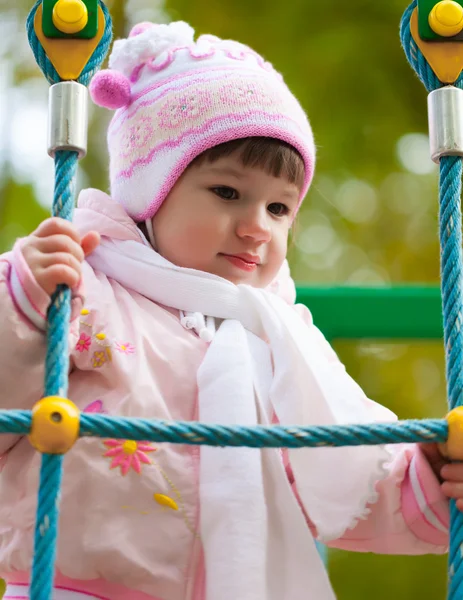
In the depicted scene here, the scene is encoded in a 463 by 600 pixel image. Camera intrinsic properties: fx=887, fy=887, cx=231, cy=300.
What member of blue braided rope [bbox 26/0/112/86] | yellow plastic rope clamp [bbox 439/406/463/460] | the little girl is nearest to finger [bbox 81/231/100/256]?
the little girl

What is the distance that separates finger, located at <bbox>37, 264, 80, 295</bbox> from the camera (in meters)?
0.79

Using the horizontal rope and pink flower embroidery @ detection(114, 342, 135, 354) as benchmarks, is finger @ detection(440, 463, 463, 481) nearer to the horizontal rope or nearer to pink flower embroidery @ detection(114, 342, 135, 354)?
the horizontal rope

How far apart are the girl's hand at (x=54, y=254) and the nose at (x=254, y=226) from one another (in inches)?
12.0

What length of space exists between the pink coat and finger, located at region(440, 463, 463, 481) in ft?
0.17

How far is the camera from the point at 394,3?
10.5ft

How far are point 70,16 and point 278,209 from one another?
413mm

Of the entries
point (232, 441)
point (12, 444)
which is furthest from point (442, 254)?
point (12, 444)

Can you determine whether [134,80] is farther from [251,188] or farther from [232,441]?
[232,441]

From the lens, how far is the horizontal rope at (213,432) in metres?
0.70

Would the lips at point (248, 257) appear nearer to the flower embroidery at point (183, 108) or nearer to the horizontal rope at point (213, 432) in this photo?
the flower embroidery at point (183, 108)

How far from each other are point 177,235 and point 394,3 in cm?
241

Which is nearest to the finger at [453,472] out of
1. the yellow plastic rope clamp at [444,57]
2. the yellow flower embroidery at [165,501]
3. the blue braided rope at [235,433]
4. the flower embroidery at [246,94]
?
the blue braided rope at [235,433]

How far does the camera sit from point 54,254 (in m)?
0.81

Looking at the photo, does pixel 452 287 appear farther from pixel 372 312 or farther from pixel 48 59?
pixel 372 312
